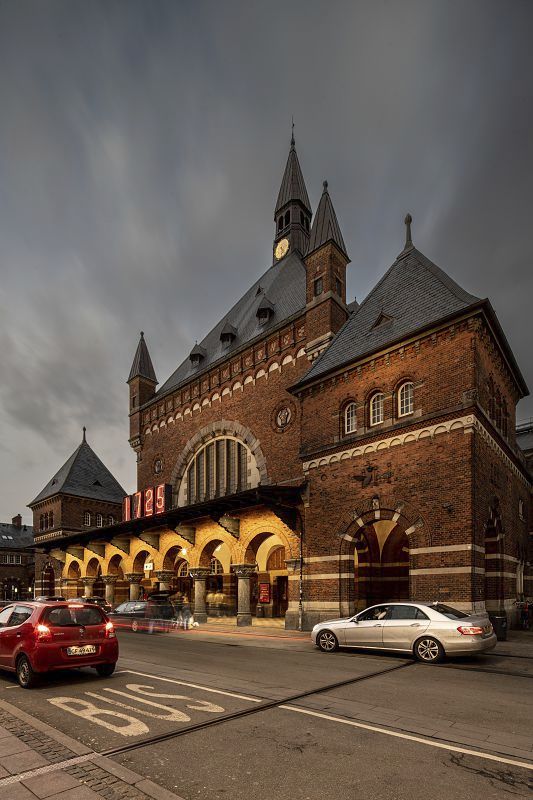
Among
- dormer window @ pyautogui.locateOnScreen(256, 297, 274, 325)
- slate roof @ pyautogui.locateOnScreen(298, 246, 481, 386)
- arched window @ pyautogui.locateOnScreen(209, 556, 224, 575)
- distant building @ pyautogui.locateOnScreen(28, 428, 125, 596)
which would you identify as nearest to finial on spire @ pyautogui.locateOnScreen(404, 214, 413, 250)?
slate roof @ pyautogui.locateOnScreen(298, 246, 481, 386)

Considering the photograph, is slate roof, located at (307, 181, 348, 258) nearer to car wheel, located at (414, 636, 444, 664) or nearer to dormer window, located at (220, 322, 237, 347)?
dormer window, located at (220, 322, 237, 347)

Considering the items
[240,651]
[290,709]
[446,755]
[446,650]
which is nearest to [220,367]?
[240,651]

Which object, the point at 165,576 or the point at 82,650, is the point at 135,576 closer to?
the point at 165,576

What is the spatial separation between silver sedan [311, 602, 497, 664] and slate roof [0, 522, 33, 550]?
2282 inches

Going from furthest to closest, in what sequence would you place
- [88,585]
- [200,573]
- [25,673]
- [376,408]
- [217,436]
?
[88,585]
[217,436]
[200,573]
[376,408]
[25,673]

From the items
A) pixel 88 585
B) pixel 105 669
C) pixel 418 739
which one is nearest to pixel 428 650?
pixel 418 739

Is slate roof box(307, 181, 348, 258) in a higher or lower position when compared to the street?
higher

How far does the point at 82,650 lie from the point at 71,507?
123 feet

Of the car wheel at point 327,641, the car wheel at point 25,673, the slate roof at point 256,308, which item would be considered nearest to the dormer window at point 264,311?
the slate roof at point 256,308

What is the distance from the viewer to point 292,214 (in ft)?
126

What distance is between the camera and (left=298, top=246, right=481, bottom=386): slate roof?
17.6m

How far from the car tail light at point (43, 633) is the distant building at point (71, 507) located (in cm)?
3373

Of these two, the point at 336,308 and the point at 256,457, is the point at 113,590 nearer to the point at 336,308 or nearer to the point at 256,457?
the point at 256,457

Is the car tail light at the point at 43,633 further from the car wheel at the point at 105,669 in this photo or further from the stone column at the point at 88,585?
the stone column at the point at 88,585
